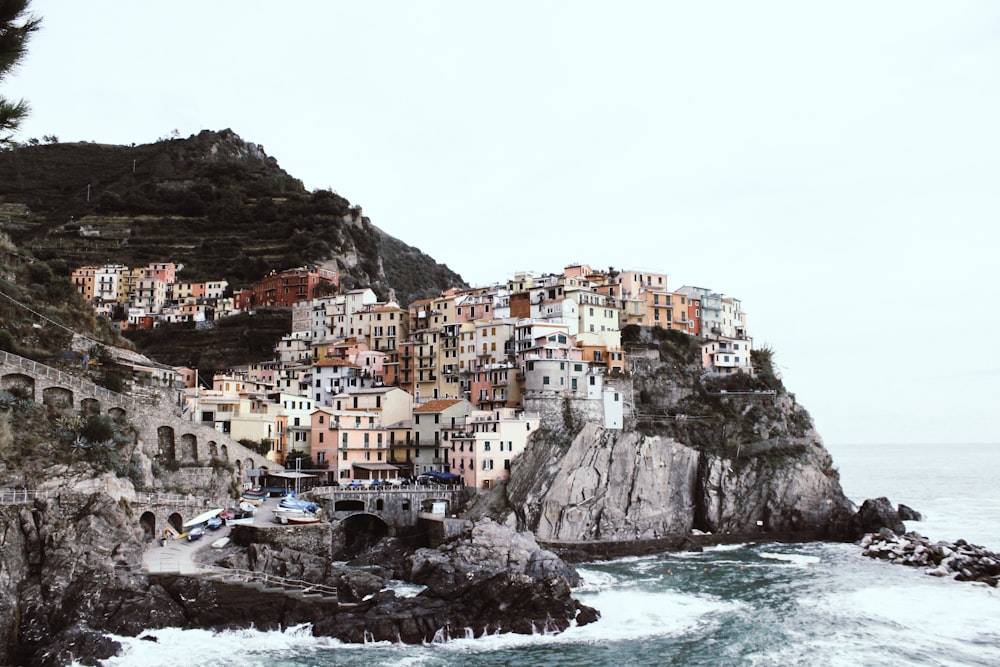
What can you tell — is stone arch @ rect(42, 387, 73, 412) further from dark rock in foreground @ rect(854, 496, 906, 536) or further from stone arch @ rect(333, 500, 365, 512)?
dark rock in foreground @ rect(854, 496, 906, 536)

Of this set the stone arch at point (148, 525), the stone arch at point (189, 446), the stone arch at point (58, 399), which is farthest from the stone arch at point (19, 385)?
the stone arch at point (189, 446)

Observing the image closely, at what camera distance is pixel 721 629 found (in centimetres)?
3919

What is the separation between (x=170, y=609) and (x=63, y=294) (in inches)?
1238

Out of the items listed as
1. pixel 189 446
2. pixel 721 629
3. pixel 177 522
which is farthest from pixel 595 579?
pixel 189 446

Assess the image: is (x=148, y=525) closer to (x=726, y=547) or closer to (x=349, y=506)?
(x=349, y=506)

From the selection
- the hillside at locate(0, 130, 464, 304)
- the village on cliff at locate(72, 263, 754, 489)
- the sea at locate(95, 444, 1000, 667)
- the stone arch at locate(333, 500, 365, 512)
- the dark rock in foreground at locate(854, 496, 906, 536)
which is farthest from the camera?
the hillside at locate(0, 130, 464, 304)

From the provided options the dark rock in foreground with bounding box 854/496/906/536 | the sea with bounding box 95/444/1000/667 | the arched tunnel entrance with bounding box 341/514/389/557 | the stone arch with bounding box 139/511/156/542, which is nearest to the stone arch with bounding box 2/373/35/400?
the stone arch with bounding box 139/511/156/542

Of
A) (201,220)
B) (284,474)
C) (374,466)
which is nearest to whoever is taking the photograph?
(284,474)

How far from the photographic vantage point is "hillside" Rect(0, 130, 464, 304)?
12062cm

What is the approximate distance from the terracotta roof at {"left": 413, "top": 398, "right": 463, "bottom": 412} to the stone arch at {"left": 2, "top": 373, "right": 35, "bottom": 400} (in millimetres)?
30133

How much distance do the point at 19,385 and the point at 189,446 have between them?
11.2 metres

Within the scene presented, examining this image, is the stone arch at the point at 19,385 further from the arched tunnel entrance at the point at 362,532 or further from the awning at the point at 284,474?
the arched tunnel entrance at the point at 362,532

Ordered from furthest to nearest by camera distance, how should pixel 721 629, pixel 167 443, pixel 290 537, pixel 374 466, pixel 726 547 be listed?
pixel 374 466
pixel 726 547
pixel 167 443
pixel 290 537
pixel 721 629

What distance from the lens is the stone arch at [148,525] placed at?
41812mm
